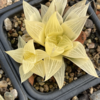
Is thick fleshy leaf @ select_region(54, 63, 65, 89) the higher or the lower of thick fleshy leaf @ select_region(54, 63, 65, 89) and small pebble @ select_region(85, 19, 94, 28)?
the lower

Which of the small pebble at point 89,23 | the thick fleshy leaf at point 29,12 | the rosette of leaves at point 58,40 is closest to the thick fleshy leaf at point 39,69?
the rosette of leaves at point 58,40

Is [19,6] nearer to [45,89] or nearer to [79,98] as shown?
[45,89]

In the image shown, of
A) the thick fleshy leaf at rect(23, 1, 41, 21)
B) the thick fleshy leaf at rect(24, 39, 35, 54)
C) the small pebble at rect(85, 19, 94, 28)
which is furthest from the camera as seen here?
the small pebble at rect(85, 19, 94, 28)

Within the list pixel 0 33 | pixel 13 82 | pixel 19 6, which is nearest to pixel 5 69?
pixel 13 82

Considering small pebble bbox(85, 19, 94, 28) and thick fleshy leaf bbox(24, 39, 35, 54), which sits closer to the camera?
thick fleshy leaf bbox(24, 39, 35, 54)

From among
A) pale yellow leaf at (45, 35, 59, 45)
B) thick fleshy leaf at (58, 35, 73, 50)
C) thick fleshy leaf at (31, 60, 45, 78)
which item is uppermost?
pale yellow leaf at (45, 35, 59, 45)

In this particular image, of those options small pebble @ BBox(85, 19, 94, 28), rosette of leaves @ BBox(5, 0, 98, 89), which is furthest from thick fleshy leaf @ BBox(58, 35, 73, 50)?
small pebble @ BBox(85, 19, 94, 28)

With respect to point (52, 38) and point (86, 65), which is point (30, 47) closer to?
point (52, 38)

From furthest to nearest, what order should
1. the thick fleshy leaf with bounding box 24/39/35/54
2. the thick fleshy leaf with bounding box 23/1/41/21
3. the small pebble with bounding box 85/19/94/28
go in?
1. the small pebble with bounding box 85/19/94/28
2. the thick fleshy leaf with bounding box 23/1/41/21
3. the thick fleshy leaf with bounding box 24/39/35/54

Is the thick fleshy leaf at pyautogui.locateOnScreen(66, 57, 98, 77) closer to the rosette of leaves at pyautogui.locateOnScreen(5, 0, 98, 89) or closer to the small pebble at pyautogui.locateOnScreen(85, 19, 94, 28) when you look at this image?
the rosette of leaves at pyautogui.locateOnScreen(5, 0, 98, 89)
